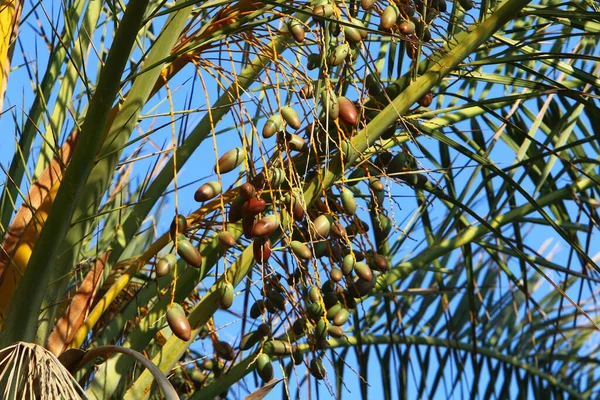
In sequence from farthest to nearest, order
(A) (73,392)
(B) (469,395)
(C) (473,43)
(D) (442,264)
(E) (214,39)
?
(D) (442,264)
(B) (469,395)
(C) (473,43)
(E) (214,39)
(A) (73,392)

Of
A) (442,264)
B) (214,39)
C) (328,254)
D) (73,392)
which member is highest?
(442,264)

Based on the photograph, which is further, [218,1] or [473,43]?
[473,43]

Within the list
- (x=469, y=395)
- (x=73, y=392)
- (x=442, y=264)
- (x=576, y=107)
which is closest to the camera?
(x=73, y=392)

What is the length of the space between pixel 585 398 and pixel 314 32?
151 cm

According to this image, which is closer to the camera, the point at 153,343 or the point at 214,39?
the point at 214,39

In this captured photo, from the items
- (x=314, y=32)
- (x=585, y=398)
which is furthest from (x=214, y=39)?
(x=585, y=398)

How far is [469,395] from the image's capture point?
2.07 m

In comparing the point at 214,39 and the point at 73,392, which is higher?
the point at 214,39

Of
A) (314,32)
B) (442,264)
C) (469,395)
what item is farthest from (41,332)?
(442,264)

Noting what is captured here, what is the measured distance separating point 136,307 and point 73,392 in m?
0.38

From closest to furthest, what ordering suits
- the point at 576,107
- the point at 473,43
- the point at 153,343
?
the point at 473,43, the point at 153,343, the point at 576,107

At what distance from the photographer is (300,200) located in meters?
1.18

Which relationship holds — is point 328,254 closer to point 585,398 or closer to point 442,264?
point 442,264

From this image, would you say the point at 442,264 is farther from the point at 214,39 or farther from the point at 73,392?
the point at 73,392
